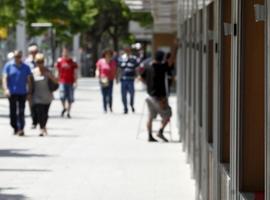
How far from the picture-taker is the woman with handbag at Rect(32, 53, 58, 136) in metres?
19.9

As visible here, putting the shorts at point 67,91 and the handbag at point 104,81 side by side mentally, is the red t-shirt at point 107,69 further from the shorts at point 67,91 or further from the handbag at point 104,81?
the shorts at point 67,91

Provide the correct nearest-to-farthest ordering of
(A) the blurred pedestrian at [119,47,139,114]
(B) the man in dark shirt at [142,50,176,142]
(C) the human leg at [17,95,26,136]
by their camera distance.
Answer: (B) the man in dark shirt at [142,50,176,142], (C) the human leg at [17,95,26,136], (A) the blurred pedestrian at [119,47,139,114]

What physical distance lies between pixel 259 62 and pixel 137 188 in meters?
6.79

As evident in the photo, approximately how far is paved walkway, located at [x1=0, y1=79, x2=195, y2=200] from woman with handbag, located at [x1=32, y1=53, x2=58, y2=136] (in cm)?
55

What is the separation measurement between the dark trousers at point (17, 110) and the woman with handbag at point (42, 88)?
26cm

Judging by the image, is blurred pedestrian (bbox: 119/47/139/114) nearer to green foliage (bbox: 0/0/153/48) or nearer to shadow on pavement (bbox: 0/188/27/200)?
green foliage (bbox: 0/0/153/48)

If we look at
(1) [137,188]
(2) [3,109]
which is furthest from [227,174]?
(2) [3,109]

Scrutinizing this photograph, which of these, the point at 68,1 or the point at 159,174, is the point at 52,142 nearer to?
the point at 159,174

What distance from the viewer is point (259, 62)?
583cm

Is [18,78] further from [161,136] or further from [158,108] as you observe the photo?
[161,136]

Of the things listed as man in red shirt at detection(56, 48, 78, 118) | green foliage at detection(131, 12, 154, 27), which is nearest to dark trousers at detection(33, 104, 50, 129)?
man in red shirt at detection(56, 48, 78, 118)

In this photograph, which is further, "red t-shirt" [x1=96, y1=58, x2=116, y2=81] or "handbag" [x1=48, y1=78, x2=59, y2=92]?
"red t-shirt" [x1=96, y1=58, x2=116, y2=81]

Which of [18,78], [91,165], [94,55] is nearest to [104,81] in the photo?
[18,78]

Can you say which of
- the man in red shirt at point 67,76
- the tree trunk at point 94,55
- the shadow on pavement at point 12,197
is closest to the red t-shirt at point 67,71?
the man in red shirt at point 67,76
